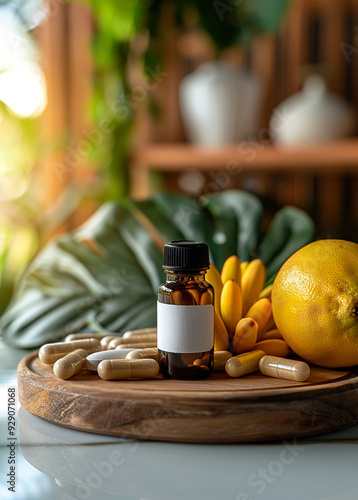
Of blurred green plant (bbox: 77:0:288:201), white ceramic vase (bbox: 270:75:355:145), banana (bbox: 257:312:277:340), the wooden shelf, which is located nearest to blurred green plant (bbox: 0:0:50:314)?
blurred green plant (bbox: 77:0:288:201)

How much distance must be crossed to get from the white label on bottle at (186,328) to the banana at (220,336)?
0.19ft

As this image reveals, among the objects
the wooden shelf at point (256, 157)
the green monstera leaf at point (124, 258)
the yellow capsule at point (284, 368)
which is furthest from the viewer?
the wooden shelf at point (256, 157)

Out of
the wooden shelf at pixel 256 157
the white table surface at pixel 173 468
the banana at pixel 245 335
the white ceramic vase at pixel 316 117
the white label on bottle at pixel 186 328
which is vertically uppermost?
the white ceramic vase at pixel 316 117

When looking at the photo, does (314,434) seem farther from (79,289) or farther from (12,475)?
(79,289)

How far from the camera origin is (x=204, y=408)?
1.74 feet

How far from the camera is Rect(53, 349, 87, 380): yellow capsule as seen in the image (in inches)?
23.4

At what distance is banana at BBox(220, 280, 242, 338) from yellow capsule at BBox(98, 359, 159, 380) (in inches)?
4.7

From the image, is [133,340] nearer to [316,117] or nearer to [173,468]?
[173,468]

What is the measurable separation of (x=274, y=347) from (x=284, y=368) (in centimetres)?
7

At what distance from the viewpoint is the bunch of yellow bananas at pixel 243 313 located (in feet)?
2.15

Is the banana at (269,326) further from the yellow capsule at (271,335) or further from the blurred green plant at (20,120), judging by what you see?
the blurred green plant at (20,120)

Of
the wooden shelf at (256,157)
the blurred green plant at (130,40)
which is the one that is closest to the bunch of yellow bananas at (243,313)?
the wooden shelf at (256,157)

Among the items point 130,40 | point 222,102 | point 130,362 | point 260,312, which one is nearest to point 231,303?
point 260,312

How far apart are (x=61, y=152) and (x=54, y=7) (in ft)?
1.72
